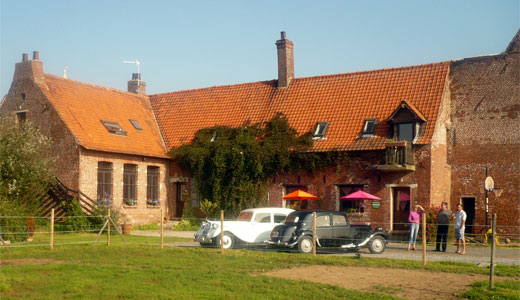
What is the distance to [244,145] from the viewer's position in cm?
2944

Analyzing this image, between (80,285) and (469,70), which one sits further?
A: (469,70)

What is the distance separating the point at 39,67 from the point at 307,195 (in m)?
14.4

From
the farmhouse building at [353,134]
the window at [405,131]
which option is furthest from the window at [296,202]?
the window at [405,131]

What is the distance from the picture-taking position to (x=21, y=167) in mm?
24766

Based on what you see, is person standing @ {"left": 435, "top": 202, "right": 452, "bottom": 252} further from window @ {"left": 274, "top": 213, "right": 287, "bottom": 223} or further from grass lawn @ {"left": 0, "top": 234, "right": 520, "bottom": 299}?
window @ {"left": 274, "top": 213, "right": 287, "bottom": 223}

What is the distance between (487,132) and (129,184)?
664 inches

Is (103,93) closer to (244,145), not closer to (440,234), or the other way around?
(244,145)

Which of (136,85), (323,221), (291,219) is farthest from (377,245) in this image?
(136,85)

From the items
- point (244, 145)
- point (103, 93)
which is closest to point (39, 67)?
point (103, 93)

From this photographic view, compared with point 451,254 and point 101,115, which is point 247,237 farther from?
point 101,115

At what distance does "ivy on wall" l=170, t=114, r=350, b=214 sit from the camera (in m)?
28.3

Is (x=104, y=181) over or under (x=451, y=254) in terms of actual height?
over

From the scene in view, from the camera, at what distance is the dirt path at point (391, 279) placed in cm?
1136

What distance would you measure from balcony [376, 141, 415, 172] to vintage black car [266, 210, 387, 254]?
6.78 metres
